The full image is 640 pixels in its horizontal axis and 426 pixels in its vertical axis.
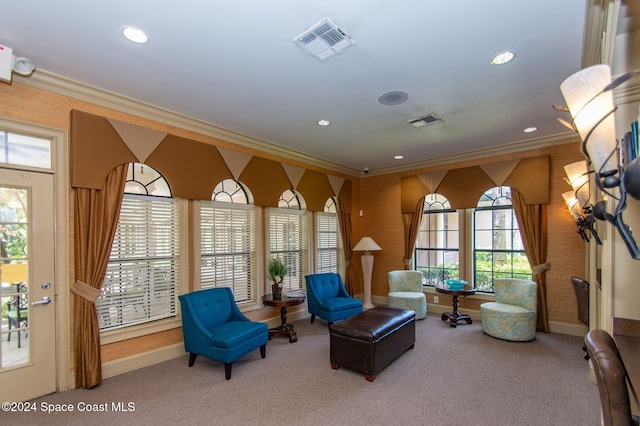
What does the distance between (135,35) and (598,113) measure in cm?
289

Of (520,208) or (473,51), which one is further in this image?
(520,208)

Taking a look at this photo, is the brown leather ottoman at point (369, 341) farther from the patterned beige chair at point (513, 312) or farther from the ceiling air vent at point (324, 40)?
the ceiling air vent at point (324, 40)

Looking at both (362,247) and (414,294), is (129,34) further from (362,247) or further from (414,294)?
(414,294)

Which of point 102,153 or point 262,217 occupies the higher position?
point 102,153

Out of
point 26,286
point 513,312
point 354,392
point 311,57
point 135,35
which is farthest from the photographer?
point 513,312

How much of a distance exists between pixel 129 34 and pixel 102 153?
4.89ft

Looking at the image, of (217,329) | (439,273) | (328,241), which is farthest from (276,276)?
(439,273)

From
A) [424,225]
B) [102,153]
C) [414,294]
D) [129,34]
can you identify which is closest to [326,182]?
[424,225]

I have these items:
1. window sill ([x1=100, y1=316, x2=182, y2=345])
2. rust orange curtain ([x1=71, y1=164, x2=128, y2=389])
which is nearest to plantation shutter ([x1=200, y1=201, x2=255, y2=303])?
window sill ([x1=100, y1=316, x2=182, y2=345])

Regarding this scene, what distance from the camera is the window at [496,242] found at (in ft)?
17.1

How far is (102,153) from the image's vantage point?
3.29 metres

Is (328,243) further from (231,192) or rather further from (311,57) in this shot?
(311,57)

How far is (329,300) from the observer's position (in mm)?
5160

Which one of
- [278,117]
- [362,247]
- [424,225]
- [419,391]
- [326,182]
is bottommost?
[419,391]
